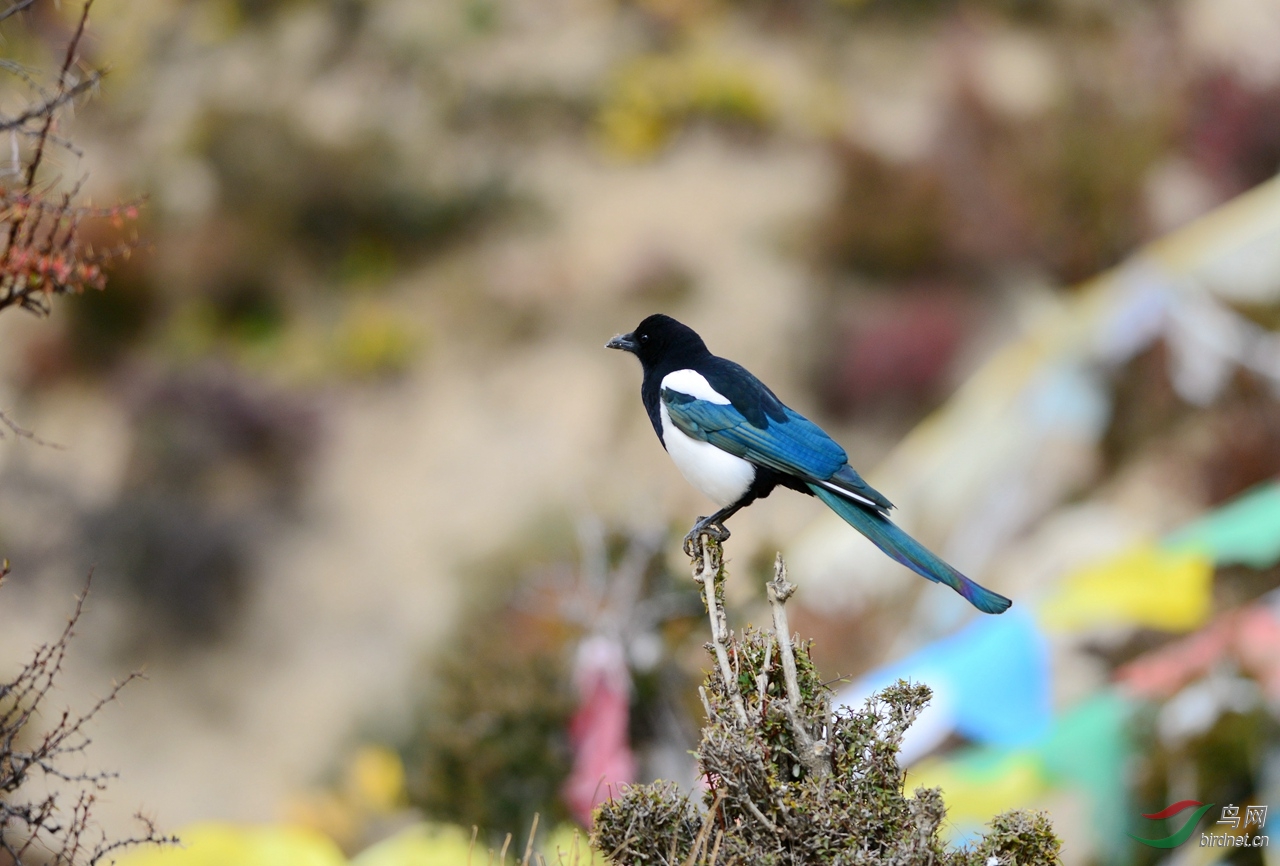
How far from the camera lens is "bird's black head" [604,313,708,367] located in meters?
3.28

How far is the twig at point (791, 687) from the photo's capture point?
251 centimetres

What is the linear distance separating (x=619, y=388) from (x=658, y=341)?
30.0 feet

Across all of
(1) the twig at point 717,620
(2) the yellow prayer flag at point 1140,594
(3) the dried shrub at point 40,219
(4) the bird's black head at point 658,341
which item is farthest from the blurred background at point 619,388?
(3) the dried shrub at point 40,219

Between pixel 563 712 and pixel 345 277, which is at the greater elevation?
pixel 345 277

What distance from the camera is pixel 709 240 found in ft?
44.4

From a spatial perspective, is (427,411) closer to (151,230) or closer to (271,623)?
(271,623)

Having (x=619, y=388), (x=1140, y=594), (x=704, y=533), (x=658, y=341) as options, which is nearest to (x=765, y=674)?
(x=704, y=533)

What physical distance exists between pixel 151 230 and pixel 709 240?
21.3ft

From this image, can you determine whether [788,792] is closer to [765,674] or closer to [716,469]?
[765,674]

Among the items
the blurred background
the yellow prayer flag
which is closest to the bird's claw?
the blurred background

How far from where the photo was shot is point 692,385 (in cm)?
308

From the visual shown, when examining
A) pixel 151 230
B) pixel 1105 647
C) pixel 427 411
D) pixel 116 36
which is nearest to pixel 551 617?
pixel 1105 647

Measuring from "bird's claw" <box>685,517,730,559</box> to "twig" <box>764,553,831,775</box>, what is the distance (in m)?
0.31

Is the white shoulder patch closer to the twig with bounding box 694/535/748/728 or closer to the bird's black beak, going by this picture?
the bird's black beak
